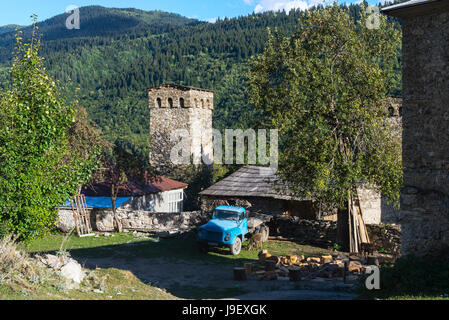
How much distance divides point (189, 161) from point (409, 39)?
2639 cm

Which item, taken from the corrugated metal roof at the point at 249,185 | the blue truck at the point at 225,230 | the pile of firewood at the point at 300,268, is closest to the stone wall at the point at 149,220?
the corrugated metal roof at the point at 249,185

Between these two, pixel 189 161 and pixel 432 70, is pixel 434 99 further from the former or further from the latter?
pixel 189 161

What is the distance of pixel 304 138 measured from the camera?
663 inches

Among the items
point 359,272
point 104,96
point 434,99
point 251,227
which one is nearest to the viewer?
point 434,99

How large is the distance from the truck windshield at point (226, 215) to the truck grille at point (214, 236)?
125cm

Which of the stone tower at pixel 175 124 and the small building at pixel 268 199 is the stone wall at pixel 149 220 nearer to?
the small building at pixel 268 199

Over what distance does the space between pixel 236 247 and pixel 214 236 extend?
1.07 metres

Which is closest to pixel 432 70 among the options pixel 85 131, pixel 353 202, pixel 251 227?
pixel 353 202

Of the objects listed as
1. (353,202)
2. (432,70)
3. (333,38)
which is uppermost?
(333,38)

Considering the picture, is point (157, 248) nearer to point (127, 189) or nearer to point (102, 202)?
point (102, 202)

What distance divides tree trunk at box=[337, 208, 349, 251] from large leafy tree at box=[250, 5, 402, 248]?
1.46 metres

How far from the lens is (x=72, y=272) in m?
11.6

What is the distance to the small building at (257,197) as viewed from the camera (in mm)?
24219

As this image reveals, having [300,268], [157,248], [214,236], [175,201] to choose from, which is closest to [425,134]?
[300,268]
